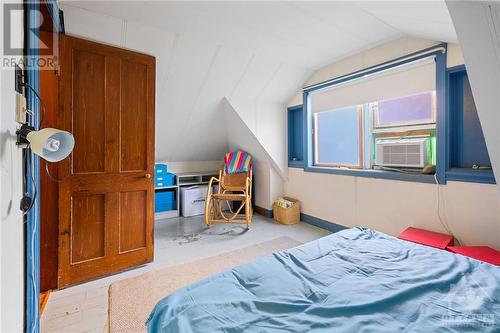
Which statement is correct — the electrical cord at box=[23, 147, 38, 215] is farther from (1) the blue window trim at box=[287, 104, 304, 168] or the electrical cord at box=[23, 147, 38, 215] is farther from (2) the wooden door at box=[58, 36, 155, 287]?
(1) the blue window trim at box=[287, 104, 304, 168]

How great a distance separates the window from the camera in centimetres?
236

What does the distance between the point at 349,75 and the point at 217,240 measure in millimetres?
2655

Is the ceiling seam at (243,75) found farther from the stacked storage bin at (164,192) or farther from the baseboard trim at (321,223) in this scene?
the baseboard trim at (321,223)

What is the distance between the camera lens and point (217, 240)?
3.04m

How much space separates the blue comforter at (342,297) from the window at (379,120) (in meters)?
1.50

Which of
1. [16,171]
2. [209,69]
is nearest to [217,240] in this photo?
[209,69]

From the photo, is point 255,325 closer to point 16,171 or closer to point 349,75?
point 16,171

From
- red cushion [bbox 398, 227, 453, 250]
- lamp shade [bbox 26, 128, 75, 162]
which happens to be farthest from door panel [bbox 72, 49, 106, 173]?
red cushion [bbox 398, 227, 453, 250]

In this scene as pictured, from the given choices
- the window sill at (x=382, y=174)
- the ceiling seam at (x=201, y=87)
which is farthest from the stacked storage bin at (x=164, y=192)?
the window sill at (x=382, y=174)

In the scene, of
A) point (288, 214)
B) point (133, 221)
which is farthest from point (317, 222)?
point (133, 221)

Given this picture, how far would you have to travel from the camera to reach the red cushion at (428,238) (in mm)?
1974

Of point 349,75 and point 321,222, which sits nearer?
point 349,75

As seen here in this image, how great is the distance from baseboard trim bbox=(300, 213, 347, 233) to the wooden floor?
0.26ft

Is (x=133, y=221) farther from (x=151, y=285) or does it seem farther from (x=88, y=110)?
(x=88, y=110)
